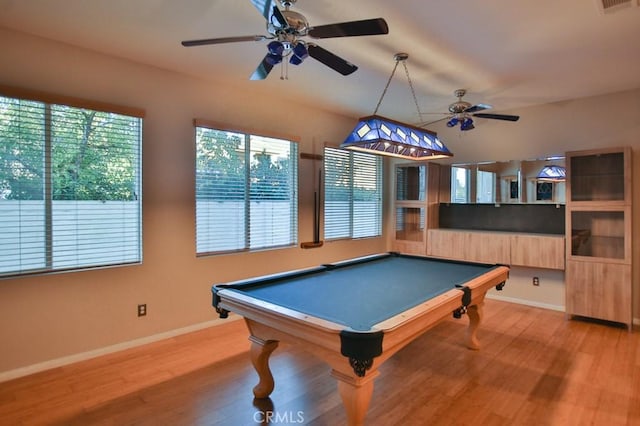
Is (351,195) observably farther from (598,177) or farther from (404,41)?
(598,177)

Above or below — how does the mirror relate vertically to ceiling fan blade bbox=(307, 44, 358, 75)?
below

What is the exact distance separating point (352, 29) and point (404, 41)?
3.78 feet

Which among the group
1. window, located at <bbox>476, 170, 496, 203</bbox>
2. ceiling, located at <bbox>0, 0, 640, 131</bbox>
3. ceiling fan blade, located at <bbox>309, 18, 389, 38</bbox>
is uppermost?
ceiling, located at <bbox>0, 0, 640, 131</bbox>

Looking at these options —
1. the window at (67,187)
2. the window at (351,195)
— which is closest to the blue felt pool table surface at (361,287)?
the window at (67,187)

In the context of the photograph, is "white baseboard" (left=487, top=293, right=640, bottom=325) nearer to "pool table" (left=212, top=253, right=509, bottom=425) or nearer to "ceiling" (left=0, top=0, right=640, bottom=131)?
"pool table" (left=212, top=253, right=509, bottom=425)

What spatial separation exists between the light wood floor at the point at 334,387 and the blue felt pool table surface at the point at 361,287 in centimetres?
73

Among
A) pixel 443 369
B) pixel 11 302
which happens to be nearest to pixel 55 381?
pixel 11 302

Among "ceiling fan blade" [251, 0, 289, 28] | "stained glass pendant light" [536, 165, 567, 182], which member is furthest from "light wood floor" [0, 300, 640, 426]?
"ceiling fan blade" [251, 0, 289, 28]

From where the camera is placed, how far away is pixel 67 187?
3.03m

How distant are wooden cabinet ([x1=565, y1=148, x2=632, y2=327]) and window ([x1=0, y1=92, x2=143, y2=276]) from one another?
4.78m

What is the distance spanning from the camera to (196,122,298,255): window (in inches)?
154

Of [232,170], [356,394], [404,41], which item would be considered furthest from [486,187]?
[356,394]

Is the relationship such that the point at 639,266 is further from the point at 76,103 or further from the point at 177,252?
the point at 76,103

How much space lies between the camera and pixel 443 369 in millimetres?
2967
